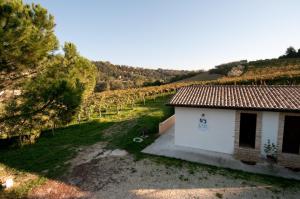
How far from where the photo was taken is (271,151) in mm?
10281

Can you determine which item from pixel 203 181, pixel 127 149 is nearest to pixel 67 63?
pixel 127 149

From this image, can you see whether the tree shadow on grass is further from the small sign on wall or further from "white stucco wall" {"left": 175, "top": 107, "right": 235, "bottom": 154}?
the small sign on wall

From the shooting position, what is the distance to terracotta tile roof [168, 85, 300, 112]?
10.2 m

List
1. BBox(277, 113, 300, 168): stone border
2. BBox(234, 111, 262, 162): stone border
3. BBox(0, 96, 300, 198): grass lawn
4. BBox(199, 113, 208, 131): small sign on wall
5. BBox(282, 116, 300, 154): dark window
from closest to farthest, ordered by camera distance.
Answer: BBox(0, 96, 300, 198): grass lawn, BBox(277, 113, 300, 168): stone border, BBox(234, 111, 262, 162): stone border, BBox(282, 116, 300, 154): dark window, BBox(199, 113, 208, 131): small sign on wall

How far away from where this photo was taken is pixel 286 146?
1183 centimetres

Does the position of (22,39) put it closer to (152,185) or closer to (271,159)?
(152,185)

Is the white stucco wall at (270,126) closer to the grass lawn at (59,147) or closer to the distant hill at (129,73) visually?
the grass lawn at (59,147)

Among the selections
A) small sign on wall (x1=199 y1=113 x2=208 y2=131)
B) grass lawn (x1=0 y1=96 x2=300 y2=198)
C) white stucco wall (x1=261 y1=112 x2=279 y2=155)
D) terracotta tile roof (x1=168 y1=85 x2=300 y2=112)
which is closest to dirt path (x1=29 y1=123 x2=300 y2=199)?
grass lawn (x1=0 y1=96 x2=300 y2=198)

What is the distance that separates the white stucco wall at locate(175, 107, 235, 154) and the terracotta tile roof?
0.42m

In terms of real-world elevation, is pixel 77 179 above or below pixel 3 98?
below

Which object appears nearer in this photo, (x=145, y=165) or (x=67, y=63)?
(x=145, y=165)

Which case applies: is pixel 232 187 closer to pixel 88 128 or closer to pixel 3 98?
pixel 3 98

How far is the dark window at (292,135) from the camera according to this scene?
1148cm

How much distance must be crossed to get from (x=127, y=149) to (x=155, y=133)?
150 inches
